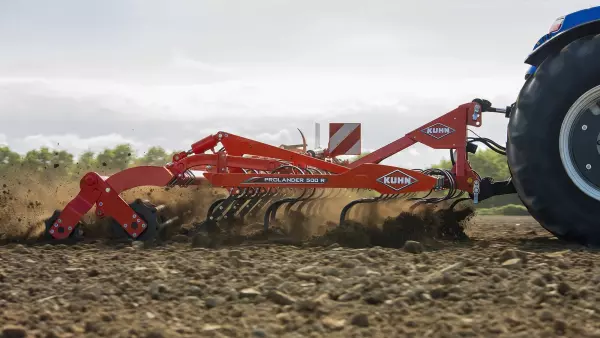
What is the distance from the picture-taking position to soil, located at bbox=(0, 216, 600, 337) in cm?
315

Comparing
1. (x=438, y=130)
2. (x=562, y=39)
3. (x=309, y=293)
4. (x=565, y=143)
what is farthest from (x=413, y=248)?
(x=438, y=130)

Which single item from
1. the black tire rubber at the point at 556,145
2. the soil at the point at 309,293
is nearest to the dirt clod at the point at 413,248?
the soil at the point at 309,293

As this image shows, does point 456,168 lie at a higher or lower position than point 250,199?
higher

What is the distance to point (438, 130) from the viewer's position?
736 centimetres

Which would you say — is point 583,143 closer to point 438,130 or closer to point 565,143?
point 565,143

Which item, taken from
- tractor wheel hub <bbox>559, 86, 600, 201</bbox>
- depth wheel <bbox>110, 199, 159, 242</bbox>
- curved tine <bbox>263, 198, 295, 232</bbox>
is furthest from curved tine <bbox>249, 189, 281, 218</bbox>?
tractor wheel hub <bbox>559, 86, 600, 201</bbox>

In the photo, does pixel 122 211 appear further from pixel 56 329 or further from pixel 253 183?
pixel 56 329

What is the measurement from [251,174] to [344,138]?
1.97 meters

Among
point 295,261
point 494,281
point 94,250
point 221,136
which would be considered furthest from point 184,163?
point 494,281

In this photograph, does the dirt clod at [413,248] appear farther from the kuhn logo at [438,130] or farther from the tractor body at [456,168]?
the kuhn logo at [438,130]

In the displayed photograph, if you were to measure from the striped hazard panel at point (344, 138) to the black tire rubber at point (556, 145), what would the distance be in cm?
304

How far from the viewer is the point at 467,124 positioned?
7254 millimetres

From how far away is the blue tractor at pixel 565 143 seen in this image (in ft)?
17.9

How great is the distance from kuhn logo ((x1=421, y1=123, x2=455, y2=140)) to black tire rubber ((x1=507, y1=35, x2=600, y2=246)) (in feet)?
5.70
